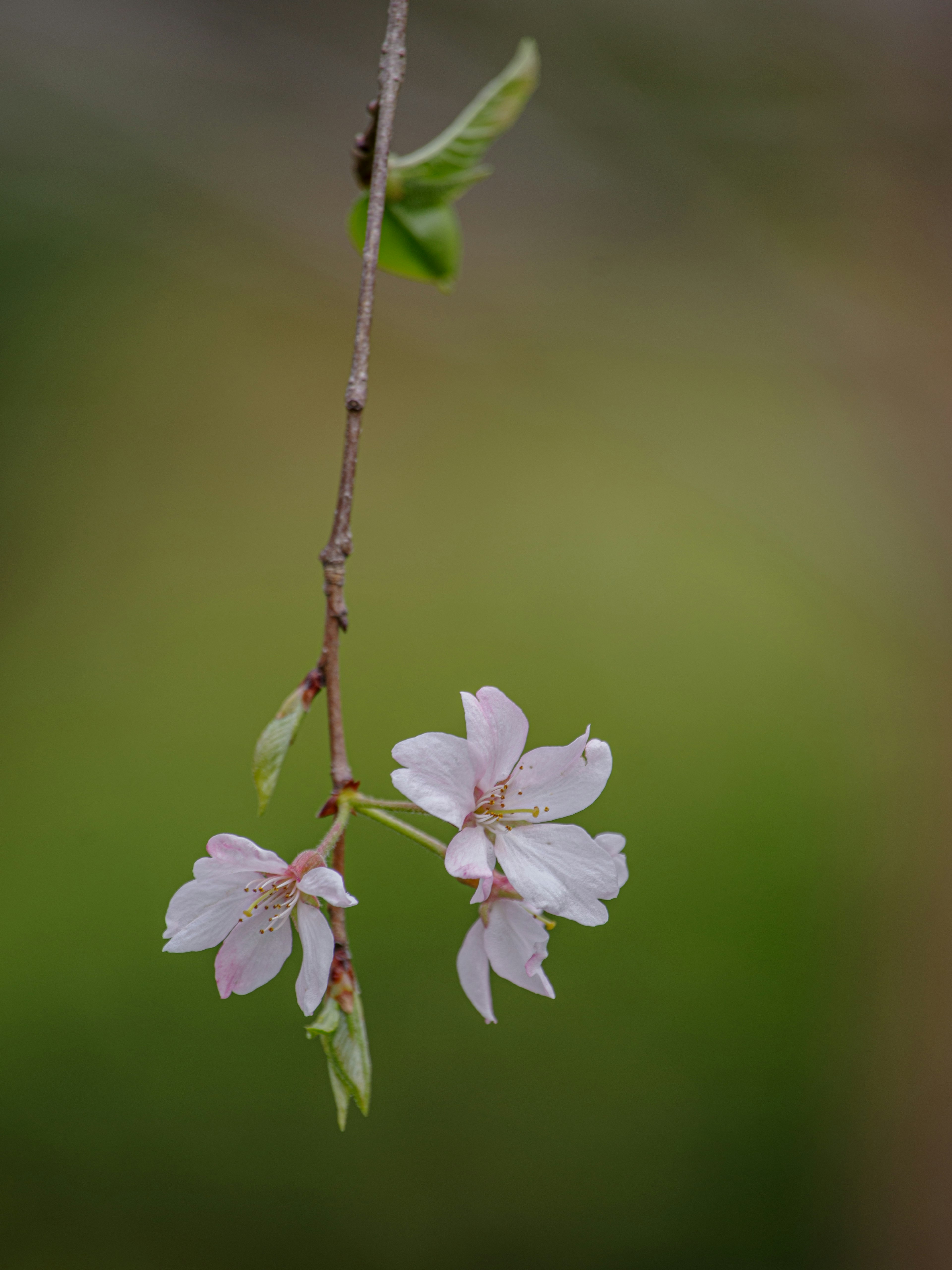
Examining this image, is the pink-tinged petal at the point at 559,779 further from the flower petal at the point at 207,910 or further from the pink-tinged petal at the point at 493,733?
the flower petal at the point at 207,910

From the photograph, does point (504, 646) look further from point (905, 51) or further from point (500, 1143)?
point (905, 51)

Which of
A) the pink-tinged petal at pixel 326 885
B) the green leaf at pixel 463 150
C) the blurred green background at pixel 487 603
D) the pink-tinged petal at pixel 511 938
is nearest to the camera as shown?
the pink-tinged petal at pixel 326 885

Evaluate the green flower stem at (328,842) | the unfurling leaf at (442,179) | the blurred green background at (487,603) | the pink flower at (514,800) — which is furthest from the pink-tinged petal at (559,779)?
the blurred green background at (487,603)

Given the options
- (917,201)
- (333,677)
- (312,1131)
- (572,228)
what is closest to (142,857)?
(312,1131)

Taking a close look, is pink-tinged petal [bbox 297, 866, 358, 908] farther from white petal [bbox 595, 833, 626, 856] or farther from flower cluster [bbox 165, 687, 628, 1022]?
white petal [bbox 595, 833, 626, 856]

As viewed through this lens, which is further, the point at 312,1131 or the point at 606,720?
the point at 606,720

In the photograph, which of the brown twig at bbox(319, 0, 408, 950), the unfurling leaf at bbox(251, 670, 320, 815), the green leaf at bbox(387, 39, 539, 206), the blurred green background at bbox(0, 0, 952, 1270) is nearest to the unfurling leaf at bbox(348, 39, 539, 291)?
the green leaf at bbox(387, 39, 539, 206)

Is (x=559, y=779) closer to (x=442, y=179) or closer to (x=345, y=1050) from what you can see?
(x=345, y=1050)
